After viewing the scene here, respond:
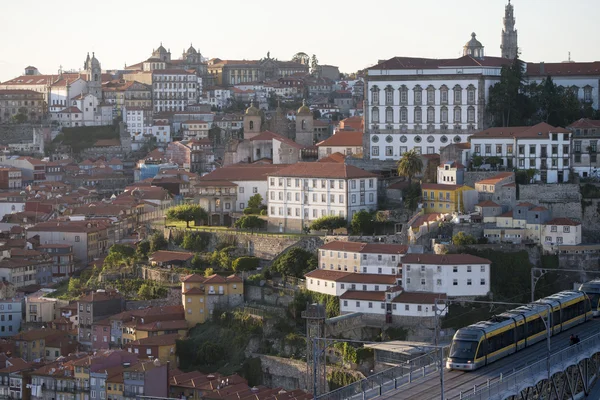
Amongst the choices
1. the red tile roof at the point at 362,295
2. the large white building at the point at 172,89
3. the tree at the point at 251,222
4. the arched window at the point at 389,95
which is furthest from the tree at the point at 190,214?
the large white building at the point at 172,89

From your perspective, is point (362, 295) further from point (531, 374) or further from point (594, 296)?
point (531, 374)

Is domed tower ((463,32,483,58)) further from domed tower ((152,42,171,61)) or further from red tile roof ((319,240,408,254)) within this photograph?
domed tower ((152,42,171,61))

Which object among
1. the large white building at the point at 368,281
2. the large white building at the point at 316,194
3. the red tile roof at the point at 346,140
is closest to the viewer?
the large white building at the point at 368,281

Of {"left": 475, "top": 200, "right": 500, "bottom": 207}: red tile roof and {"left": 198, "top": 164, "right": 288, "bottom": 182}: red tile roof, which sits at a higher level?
{"left": 198, "top": 164, "right": 288, "bottom": 182}: red tile roof

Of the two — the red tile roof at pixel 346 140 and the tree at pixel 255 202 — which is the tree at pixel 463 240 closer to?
the tree at pixel 255 202

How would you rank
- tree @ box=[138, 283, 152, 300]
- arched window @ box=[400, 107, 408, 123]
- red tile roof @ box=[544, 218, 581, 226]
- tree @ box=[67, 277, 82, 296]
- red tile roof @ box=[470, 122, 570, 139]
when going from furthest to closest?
arched window @ box=[400, 107, 408, 123], tree @ box=[67, 277, 82, 296], tree @ box=[138, 283, 152, 300], red tile roof @ box=[470, 122, 570, 139], red tile roof @ box=[544, 218, 581, 226]

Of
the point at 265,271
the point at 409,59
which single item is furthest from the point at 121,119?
the point at 265,271

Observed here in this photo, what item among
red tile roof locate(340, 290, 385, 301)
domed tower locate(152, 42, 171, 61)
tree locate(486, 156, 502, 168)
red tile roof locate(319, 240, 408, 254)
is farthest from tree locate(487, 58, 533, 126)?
domed tower locate(152, 42, 171, 61)

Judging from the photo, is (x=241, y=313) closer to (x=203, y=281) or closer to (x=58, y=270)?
(x=203, y=281)
